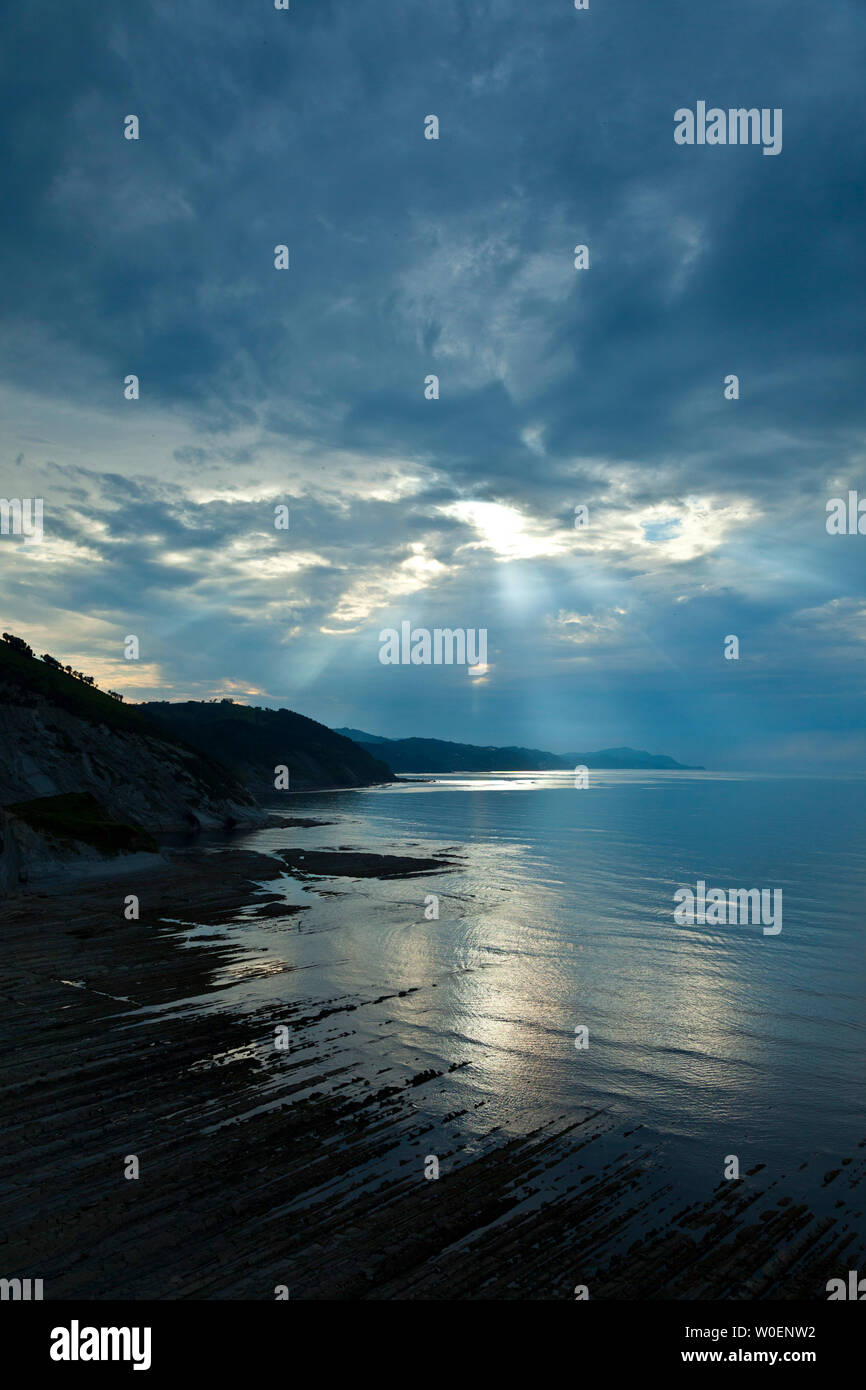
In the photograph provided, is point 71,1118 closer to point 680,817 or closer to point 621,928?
point 621,928

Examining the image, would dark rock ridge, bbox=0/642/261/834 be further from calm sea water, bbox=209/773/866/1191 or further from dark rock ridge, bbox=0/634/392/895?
calm sea water, bbox=209/773/866/1191

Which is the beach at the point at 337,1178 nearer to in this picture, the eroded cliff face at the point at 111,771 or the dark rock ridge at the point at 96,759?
the eroded cliff face at the point at 111,771

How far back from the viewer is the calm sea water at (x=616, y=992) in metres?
14.9

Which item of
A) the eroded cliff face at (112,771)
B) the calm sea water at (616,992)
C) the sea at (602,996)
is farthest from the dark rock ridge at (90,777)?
the calm sea water at (616,992)

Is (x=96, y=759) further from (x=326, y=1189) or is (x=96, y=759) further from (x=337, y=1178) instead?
(x=326, y=1189)

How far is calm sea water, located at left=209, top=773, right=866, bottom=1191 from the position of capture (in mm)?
14922

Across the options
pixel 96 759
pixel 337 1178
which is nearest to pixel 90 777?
pixel 96 759

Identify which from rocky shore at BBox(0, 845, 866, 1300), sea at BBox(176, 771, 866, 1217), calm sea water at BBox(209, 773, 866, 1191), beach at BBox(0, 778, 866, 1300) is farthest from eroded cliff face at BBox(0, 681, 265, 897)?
rocky shore at BBox(0, 845, 866, 1300)

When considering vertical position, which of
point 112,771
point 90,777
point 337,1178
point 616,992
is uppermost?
point 112,771

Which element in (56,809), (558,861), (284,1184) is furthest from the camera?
(558,861)

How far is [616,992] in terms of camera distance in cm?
2388

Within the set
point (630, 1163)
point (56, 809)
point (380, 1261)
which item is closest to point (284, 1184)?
point (380, 1261)

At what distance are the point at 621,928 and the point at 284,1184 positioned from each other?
26.3 metres
